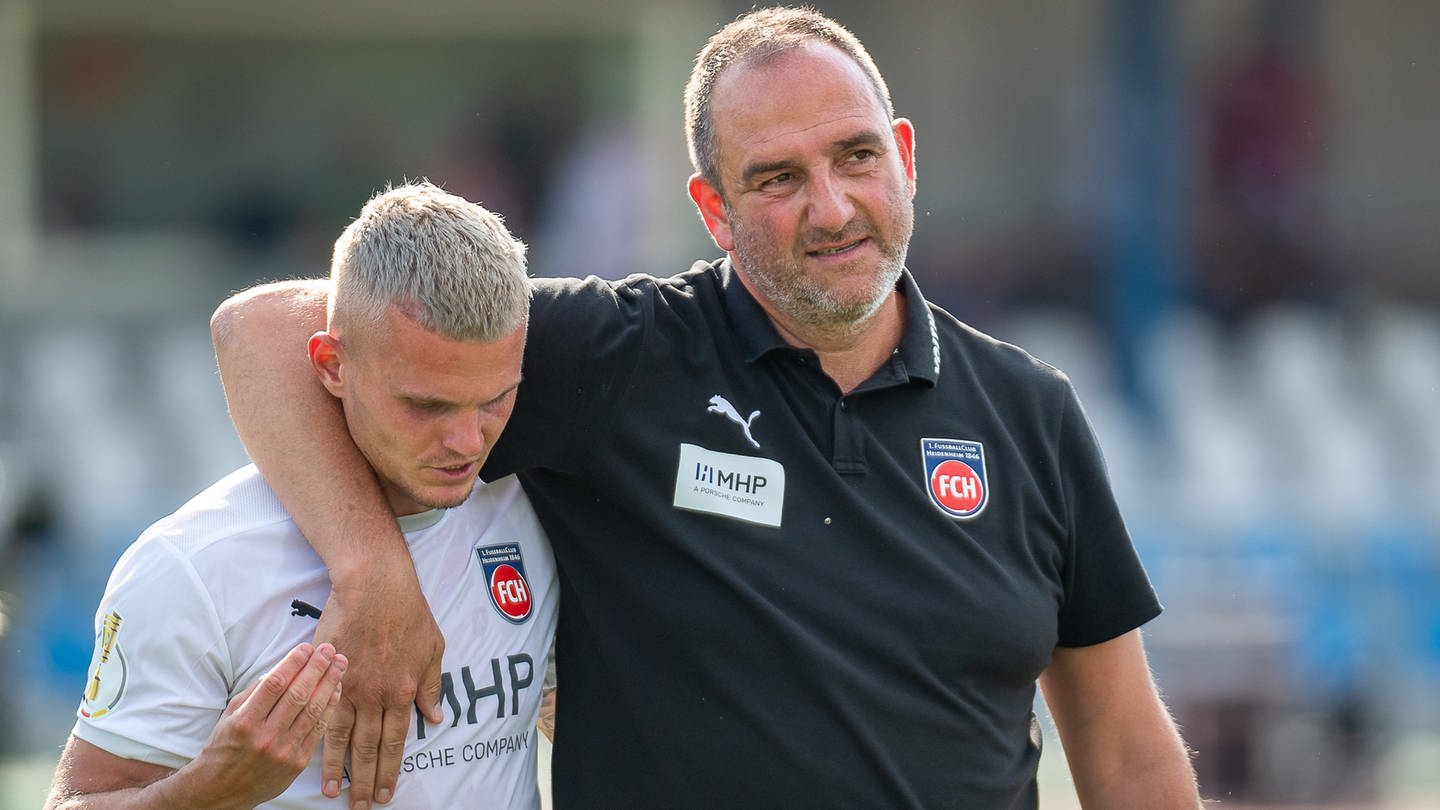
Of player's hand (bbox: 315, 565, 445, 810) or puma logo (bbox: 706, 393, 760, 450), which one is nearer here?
player's hand (bbox: 315, 565, 445, 810)

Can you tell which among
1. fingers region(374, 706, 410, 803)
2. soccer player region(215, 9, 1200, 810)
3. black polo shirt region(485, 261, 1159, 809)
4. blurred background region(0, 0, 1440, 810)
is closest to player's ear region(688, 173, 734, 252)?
soccer player region(215, 9, 1200, 810)

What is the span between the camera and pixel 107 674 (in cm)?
221

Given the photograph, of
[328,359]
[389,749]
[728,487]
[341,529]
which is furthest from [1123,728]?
[328,359]

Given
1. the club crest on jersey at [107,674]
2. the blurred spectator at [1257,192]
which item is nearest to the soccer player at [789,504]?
the club crest on jersey at [107,674]

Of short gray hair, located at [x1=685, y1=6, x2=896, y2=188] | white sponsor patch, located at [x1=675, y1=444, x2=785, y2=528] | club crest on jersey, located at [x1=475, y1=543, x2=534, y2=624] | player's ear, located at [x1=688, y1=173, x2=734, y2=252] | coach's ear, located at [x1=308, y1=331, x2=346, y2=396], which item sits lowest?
club crest on jersey, located at [x1=475, y1=543, x2=534, y2=624]

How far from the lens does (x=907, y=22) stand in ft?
40.9

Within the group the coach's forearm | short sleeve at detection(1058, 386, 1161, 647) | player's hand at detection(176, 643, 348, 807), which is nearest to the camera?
player's hand at detection(176, 643, 348, 807)

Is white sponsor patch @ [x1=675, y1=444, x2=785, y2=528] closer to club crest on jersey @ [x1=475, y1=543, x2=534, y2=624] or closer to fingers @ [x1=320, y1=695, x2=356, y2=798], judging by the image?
club crest on jersey @ [x1=475, y1=543, x2=534, y2=624]

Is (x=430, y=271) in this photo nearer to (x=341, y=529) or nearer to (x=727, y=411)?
(x=341, y=529)

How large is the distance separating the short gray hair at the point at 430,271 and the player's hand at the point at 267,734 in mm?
475

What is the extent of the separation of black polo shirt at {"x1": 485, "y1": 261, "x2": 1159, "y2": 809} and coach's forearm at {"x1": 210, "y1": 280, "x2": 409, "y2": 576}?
222 mm

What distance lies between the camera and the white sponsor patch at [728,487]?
253 centimetres

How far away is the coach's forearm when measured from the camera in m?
2.37

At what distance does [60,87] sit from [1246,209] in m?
8.25
